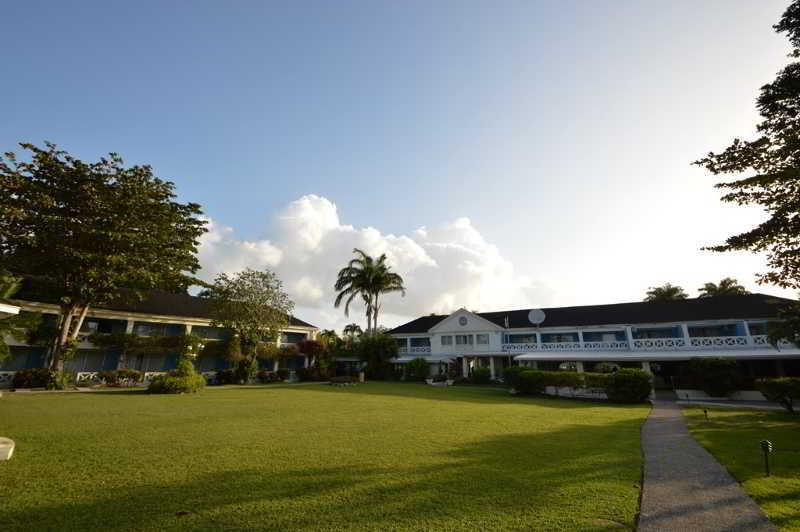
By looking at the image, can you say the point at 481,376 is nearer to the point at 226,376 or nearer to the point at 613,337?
the point at 613,337

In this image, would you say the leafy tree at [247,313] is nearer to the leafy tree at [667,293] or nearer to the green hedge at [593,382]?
the green hedge at [593,382]

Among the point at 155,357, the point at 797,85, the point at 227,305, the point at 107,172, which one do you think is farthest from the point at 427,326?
the point at 797,85

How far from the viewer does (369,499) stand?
543 centimetres

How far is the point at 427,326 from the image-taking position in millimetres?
45312

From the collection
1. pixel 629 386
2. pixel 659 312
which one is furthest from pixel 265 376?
pixel 659 312

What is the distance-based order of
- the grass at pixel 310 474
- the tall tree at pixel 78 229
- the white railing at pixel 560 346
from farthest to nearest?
the white railing at pixel 560 346, the tall tree at pixel 78 229, the grass at pixel 310 474

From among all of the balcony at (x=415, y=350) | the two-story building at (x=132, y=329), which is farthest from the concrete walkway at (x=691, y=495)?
the two-story building at (x=132, y=329)

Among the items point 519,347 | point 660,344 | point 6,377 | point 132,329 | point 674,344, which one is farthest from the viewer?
point 519,347

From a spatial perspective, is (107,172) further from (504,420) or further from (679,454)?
(679,454)

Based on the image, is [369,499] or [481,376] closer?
[369,499]

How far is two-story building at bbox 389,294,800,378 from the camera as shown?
26.9 m

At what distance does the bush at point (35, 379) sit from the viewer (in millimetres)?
22734

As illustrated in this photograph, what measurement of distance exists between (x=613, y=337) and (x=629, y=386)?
45.5 ft

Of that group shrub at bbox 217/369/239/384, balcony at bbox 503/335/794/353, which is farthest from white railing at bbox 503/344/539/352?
shrub at bbox 217/369/239/384
